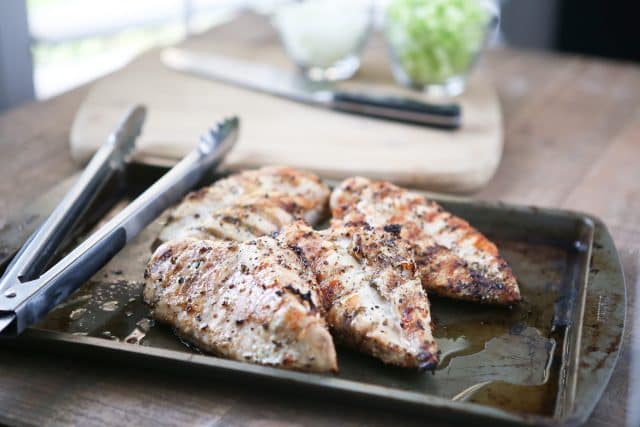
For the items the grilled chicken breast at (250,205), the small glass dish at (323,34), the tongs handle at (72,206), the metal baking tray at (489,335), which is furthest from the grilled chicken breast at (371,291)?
the small glass dish at (323,34)

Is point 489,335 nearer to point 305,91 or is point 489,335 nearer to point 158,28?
point 305,91

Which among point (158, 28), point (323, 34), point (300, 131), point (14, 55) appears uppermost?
point (323, 34)

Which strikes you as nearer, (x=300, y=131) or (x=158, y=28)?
(x=300, y=131)

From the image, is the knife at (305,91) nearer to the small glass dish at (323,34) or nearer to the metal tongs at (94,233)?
the small glass dish at (323,34)

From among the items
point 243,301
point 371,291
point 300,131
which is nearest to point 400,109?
point 300,131

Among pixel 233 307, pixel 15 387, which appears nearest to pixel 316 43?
pixel 233 307

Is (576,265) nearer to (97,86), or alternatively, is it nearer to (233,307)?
(233,307)
